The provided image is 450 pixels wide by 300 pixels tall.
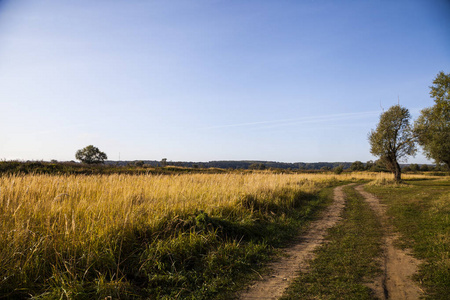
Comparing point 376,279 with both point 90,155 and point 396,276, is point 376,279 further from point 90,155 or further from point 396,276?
point 90,155

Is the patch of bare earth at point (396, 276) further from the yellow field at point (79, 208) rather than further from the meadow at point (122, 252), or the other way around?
the yellow field at point (79, 208)

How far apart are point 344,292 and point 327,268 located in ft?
2.92

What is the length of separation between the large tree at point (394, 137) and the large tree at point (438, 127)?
105 centimetres

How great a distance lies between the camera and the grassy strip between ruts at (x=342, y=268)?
11.1 feet

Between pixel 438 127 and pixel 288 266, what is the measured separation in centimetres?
2100

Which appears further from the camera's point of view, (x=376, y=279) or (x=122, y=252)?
(x=122, y=252)

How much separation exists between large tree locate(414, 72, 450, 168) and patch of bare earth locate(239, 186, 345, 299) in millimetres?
10373

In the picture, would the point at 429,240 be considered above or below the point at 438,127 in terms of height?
below

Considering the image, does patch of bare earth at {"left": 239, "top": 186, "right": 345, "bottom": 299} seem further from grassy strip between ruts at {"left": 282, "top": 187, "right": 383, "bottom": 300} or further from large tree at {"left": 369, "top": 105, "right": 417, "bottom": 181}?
large tree at {"left": 369, "top": 105, "right": 417, "bottom": 181}

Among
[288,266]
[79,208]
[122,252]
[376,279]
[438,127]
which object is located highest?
[438,127]

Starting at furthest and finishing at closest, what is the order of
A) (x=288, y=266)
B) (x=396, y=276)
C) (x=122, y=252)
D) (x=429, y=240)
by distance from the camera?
(x=429, y=240) → (x=288, y=266) → (x=122, y=252) → (x=396, y=276)

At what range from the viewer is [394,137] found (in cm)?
2498

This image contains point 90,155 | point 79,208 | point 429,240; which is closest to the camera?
point 79,208

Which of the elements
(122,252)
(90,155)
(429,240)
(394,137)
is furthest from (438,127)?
(90,155)
